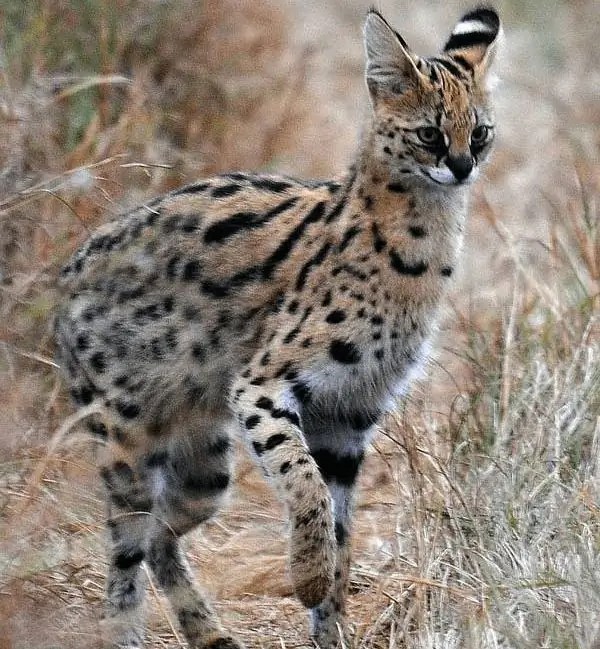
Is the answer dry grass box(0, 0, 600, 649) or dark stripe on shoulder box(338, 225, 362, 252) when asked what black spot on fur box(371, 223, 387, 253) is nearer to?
dark stripe on shoulder box(338, 225, 362, 252)

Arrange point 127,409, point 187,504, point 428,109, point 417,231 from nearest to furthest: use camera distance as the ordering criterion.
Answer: point 428,109
point 417,231
point 127,409
point 187,504

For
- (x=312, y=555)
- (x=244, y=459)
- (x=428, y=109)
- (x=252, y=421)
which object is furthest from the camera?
(x=244, y=459)

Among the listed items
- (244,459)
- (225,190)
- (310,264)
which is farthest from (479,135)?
(244,459)

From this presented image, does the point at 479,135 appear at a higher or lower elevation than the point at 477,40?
lower

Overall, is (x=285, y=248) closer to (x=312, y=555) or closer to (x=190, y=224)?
(x=190, y=224)

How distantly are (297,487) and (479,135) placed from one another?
1.09m

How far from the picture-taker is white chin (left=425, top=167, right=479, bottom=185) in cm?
439

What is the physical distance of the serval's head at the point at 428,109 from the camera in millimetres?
4426

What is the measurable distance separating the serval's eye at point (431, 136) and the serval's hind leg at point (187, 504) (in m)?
1.03

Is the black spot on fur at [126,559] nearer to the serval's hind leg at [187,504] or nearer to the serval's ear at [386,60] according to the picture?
the serval's hind leg at [187,504]

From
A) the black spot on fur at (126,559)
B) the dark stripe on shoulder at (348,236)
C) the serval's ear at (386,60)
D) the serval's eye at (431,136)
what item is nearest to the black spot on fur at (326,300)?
the dark stripe on shoulder at (348,236)

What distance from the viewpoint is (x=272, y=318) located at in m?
4.57

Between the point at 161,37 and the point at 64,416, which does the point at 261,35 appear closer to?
the point at 161,37

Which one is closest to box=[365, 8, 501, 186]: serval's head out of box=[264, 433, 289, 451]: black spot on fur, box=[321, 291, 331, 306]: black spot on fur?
box=[321, 291, 331, 306]: black spot on fur
